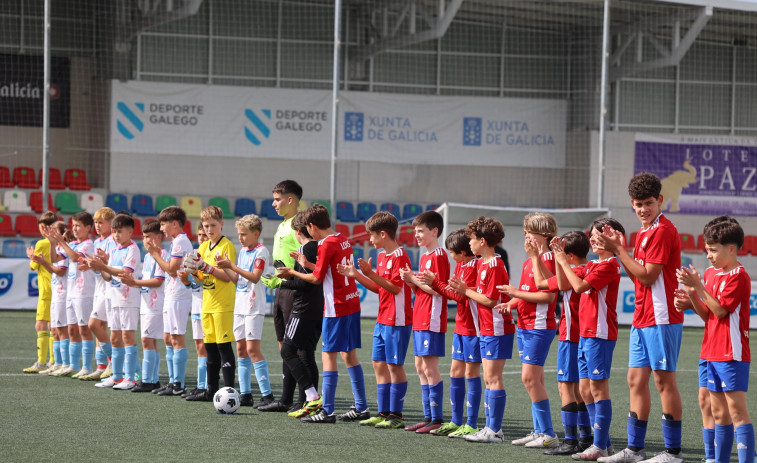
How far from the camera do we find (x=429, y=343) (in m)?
7.28

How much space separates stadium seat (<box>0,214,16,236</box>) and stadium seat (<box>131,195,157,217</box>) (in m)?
2.65

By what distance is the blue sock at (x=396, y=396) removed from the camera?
748cm

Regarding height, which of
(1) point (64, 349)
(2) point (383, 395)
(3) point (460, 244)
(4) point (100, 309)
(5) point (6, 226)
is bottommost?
(1) point (64, 349)

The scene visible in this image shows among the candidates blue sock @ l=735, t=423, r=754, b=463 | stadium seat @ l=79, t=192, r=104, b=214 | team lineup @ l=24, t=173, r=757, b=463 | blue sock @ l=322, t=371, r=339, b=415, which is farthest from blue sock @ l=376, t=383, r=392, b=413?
stadium seat @ l=79, t=192, r=104, b=214

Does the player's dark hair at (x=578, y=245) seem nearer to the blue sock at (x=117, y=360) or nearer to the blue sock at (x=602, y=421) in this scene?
the blue sock at (x=602, y=421)

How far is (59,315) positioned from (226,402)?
3.30m

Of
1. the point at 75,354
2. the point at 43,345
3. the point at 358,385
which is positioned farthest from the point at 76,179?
the point at 358,385

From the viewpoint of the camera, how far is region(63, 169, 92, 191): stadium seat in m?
22.2

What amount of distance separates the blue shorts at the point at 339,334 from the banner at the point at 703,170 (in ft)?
58.4

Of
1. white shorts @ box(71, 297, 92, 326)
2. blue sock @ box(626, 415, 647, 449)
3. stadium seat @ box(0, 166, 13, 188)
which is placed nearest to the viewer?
blue sock @ box(626, 415, 647, 449)

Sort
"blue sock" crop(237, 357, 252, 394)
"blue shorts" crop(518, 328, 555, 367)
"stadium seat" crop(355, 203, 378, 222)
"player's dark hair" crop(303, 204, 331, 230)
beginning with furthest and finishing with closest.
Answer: "stadium seat" crop(355, 203, 378, 222)
"blue sock" crop(237, 357, 252, 394)
"player's dark hair" crop(303, 204, 331, 230)
"blue shorts" crop(518, 328, 555, 367)

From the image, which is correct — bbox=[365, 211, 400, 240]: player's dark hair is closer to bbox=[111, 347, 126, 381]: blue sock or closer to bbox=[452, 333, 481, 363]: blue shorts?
bbox=[452, 333, 481, 363]: blue shorts

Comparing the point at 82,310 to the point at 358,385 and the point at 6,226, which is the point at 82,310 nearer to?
the point at 358,385

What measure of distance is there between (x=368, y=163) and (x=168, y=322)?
51.9ft
